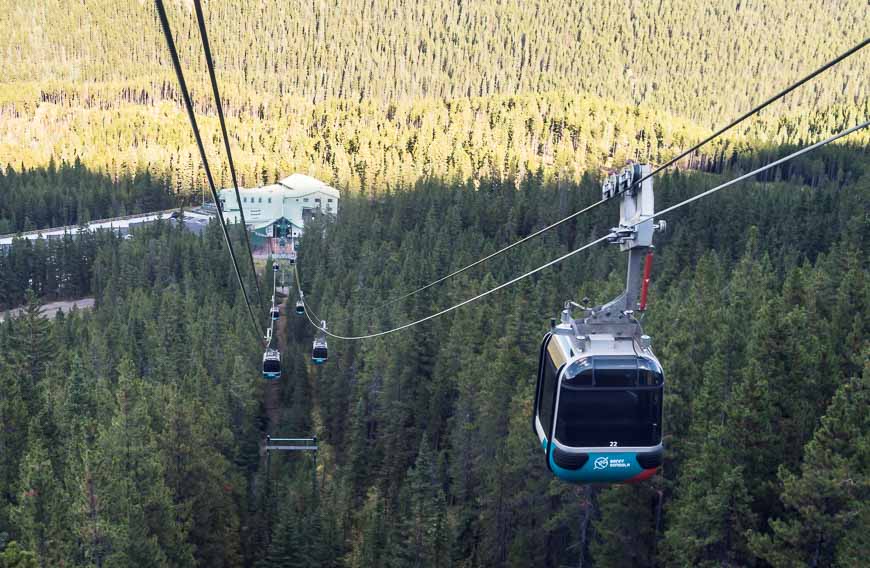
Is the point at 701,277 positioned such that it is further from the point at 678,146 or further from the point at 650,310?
the point at 678,146

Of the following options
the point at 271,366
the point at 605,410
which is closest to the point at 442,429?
the point at 271,366

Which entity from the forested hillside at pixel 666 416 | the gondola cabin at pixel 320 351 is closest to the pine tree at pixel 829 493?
the forested hillside at pixel 666 416

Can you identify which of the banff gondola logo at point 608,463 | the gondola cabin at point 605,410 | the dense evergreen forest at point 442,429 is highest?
the gondola cabin at point 605,410

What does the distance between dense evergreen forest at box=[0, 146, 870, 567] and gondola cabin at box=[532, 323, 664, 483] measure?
8401 millimetres

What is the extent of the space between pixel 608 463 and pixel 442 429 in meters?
37.1

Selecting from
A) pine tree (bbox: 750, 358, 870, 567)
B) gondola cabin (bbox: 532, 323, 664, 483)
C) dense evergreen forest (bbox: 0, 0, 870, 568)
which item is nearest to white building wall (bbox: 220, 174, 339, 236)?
dense evergreen forest (bbox: 0, 0, 870, 568)

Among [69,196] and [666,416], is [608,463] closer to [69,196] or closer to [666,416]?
[666,416]

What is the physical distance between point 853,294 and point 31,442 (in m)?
35.5

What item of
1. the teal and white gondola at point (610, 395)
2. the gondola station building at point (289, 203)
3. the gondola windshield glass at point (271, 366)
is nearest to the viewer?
the teal and white gondola at point (610, 395)

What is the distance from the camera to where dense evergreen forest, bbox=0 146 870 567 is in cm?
2328

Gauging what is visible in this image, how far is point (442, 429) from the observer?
49.3 metres

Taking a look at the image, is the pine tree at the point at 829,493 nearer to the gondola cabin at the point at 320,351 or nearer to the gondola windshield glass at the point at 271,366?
the gondola windshield glass at the point at 271,366

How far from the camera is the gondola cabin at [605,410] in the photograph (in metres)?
12.6

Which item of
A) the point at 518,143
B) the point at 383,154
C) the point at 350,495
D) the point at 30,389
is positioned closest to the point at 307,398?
the point at 350,495
